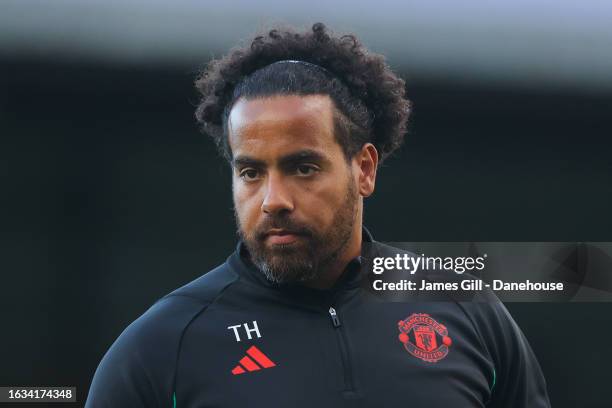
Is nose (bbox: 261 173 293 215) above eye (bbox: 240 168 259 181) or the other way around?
the other way around

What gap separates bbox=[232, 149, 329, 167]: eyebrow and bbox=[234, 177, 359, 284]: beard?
0.12 metres

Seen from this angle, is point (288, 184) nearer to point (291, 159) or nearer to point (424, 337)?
point (291, 159)

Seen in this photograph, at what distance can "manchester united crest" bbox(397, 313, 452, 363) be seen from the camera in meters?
1.94

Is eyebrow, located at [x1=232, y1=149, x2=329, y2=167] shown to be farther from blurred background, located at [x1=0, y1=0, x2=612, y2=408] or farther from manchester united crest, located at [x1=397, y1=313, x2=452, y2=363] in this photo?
blurred background, located at [x1=0, y1=0, x2=612, y2=408]

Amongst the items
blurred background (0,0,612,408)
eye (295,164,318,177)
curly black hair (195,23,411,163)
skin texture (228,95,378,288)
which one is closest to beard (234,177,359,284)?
skin texture (228,95,378,288)

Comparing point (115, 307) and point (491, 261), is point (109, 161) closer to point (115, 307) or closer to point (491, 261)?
point (115, 307)

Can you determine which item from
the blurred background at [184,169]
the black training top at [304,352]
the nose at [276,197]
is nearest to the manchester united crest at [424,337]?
the black training top at [304,352]

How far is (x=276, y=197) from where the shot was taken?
6.04 feet

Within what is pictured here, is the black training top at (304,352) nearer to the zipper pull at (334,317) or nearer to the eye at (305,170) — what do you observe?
the zipper pull at (334,317)

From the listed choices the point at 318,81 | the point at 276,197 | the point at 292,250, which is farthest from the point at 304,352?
the point at 318,81

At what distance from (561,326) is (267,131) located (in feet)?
10.1

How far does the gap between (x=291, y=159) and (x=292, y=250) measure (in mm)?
215

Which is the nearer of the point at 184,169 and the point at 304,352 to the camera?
the point at 304,352

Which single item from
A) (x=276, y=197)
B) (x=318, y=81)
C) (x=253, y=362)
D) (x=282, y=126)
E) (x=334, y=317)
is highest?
(x=318, y=81)
